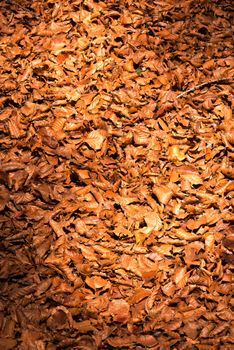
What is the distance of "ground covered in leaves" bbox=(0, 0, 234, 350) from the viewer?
217 cm

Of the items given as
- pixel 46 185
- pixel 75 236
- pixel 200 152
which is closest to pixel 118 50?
pixel 200 152

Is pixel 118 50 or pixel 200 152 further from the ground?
pixel 118 50

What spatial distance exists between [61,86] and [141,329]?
6.81ft

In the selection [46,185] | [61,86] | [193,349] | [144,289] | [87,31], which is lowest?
[193,349]

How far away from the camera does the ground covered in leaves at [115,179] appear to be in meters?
2.17

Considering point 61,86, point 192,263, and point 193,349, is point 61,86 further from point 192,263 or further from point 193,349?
point 193,349

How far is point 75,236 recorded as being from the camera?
2387mm

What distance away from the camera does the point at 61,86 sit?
301 centimetres

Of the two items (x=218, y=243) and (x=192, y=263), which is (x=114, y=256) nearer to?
(x=192, y=263)

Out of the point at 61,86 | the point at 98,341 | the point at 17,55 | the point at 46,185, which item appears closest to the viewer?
the point at 98,341

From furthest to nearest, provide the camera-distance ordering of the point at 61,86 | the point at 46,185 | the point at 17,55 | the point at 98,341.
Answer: the point at 17,55
the point at 61,86
the point at 46,185
the point at 98,341

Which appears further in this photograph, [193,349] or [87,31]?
[87,31]

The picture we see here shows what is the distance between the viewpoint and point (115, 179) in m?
2.60

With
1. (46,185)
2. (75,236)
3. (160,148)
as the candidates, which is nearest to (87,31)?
(160,148)
